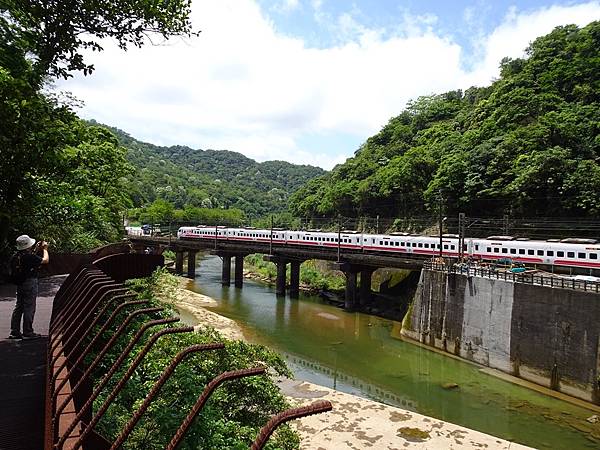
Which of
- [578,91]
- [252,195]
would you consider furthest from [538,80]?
[252,195]

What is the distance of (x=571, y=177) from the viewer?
109ft

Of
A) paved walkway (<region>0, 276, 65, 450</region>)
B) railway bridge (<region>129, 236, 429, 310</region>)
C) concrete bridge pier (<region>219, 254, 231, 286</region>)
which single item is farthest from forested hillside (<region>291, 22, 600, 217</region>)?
paved walkway (<region>0, 276, 65, 450</region>)

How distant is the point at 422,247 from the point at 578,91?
995 inches

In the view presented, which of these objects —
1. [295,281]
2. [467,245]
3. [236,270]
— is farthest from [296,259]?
[467,245]

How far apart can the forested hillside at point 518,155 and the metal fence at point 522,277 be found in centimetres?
1487

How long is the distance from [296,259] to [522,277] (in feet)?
79.5

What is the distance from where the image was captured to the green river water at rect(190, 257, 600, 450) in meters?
15.8

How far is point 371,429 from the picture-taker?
13953 millimetres

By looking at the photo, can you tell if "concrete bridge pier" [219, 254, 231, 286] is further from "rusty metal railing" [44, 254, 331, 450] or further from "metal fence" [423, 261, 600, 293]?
"rusty metal railing" [44, 254, 331, 450]

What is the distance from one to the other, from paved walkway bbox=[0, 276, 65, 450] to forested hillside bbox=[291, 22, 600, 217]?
3671 centimetres

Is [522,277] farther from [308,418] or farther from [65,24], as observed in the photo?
[65,24]

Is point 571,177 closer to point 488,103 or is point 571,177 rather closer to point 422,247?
point 422,247

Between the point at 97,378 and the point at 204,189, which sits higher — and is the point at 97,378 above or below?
below

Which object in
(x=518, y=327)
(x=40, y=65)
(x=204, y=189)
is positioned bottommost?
(x=518, y=327)
